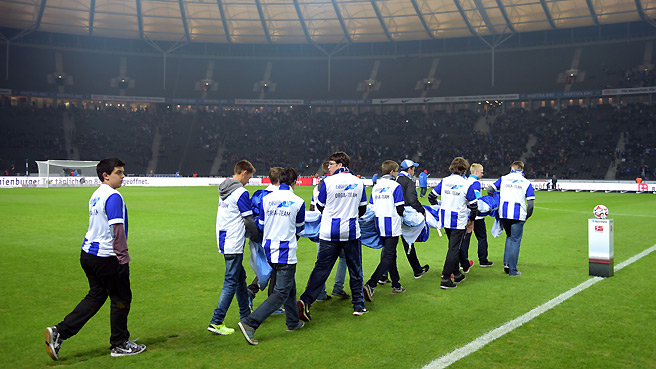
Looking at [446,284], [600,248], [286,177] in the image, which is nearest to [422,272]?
[446,284]

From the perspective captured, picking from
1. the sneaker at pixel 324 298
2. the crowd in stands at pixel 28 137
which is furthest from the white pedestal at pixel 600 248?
the crowd in stands at pixel 28 137

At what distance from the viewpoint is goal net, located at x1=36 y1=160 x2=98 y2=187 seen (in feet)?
146

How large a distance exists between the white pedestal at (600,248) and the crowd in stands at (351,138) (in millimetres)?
40843

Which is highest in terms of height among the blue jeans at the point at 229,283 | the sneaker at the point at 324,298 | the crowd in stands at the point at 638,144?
the crowd in stands at the point at 638,144

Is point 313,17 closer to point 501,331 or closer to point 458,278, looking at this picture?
point 458,278

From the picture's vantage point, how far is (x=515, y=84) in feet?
194

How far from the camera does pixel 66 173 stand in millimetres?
46156

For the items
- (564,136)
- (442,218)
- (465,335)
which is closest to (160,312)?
(465,335)

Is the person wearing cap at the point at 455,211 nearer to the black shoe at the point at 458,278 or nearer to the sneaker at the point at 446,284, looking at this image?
the sneaker at the point at 446,284

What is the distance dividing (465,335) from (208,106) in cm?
6366

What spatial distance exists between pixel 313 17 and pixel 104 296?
51.9 metres

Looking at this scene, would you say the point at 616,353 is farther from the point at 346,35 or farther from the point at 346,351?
the point at 346,35

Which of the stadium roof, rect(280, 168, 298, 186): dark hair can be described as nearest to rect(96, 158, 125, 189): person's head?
rect(280, 168, 298, 186): dark hair

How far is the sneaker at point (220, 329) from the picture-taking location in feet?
22.4
